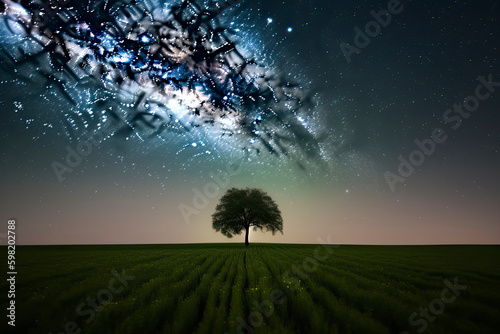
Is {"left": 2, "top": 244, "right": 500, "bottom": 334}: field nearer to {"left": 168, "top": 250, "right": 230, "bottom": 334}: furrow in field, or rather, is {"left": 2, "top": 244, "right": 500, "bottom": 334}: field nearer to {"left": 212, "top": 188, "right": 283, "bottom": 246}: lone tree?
{"left": 168, "top": 250, "right": 230, "bottom": 334}: furrow in field

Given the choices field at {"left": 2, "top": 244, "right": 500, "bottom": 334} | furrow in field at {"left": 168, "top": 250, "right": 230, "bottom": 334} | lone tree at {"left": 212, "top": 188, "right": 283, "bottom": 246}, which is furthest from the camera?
lone tree at {"left": 212, "top": 188, "right": 283, "bottom": 246}

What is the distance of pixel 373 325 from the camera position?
495cm

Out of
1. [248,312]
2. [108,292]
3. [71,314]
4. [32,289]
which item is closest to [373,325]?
[248,312]

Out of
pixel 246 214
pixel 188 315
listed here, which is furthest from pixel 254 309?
pixel 246 214

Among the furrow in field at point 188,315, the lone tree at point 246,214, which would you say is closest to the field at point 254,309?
the furrow in field at point 188,315

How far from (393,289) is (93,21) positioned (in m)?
16.4

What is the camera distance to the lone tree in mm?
44906

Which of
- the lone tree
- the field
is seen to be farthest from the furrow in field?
the lone tree

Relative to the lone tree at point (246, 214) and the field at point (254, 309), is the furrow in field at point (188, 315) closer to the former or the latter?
the field at point (254, 309)

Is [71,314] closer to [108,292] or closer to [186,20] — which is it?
[108,292]

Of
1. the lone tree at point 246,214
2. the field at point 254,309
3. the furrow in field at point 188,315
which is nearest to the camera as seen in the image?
the furrow in field at point 188,315

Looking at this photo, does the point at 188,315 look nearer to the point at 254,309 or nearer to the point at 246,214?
the point at 254,309

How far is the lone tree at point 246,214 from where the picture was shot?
4491 centimetres

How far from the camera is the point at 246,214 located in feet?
152
